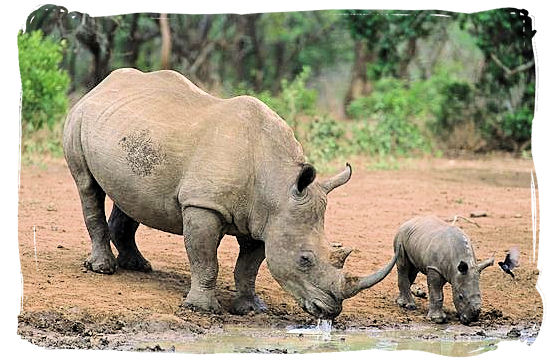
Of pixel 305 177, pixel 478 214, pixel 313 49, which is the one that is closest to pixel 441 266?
pixel 305 177

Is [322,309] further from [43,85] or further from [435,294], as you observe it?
[43,85]

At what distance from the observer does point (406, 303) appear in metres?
10.1

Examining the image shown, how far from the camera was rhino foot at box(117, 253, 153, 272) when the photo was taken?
10594mm

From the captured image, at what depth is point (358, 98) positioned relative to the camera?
20.3 metres

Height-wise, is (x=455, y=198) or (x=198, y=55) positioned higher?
(x=198, y=55)

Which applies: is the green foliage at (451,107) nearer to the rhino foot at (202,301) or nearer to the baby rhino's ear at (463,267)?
the baby rhino's ear at (463,267)

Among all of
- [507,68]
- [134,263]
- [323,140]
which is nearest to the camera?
[134,263]

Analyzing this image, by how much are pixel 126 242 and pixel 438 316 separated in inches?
118

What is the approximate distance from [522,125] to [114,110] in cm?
883

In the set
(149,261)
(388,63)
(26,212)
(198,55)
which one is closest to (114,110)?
(149,261)

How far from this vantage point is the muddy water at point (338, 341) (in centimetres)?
841

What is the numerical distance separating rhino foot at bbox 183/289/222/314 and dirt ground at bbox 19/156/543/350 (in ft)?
0.32

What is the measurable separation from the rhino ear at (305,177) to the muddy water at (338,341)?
1112mm

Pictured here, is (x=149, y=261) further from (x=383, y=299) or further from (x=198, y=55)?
(x=198, y=55)
